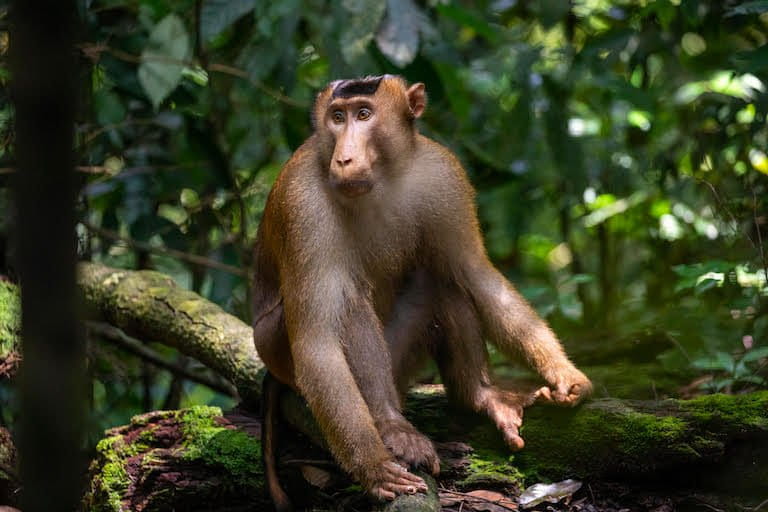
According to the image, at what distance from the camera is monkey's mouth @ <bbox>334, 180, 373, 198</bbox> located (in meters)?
4.82

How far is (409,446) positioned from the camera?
4.61 meters

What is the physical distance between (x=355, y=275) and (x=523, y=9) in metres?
6.91

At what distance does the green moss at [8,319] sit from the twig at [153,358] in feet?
3.74

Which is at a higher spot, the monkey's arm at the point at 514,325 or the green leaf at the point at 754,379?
the monkey's arm at the point at 514,325

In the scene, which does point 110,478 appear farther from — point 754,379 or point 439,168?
point 754,379

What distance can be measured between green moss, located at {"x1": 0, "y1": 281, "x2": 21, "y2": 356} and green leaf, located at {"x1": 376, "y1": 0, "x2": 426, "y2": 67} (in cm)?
317

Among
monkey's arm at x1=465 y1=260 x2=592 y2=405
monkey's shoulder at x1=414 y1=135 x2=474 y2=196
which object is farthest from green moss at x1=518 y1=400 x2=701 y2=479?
monkey's shoulder at x1=414 y1=135 x2=474 y2=196

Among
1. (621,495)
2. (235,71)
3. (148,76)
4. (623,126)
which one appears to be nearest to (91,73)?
(148,76)

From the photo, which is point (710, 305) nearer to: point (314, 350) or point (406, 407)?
point (406, 407)

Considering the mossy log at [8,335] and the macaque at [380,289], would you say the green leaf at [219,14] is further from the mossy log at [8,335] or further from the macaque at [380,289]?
the mossy log at [8,335]

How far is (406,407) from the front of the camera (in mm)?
5484

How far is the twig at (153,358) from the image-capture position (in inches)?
307

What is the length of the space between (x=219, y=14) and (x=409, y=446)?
4148 mm

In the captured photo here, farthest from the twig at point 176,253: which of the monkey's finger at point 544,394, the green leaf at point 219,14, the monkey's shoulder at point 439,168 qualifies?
the monkey's finger at point 544,394
